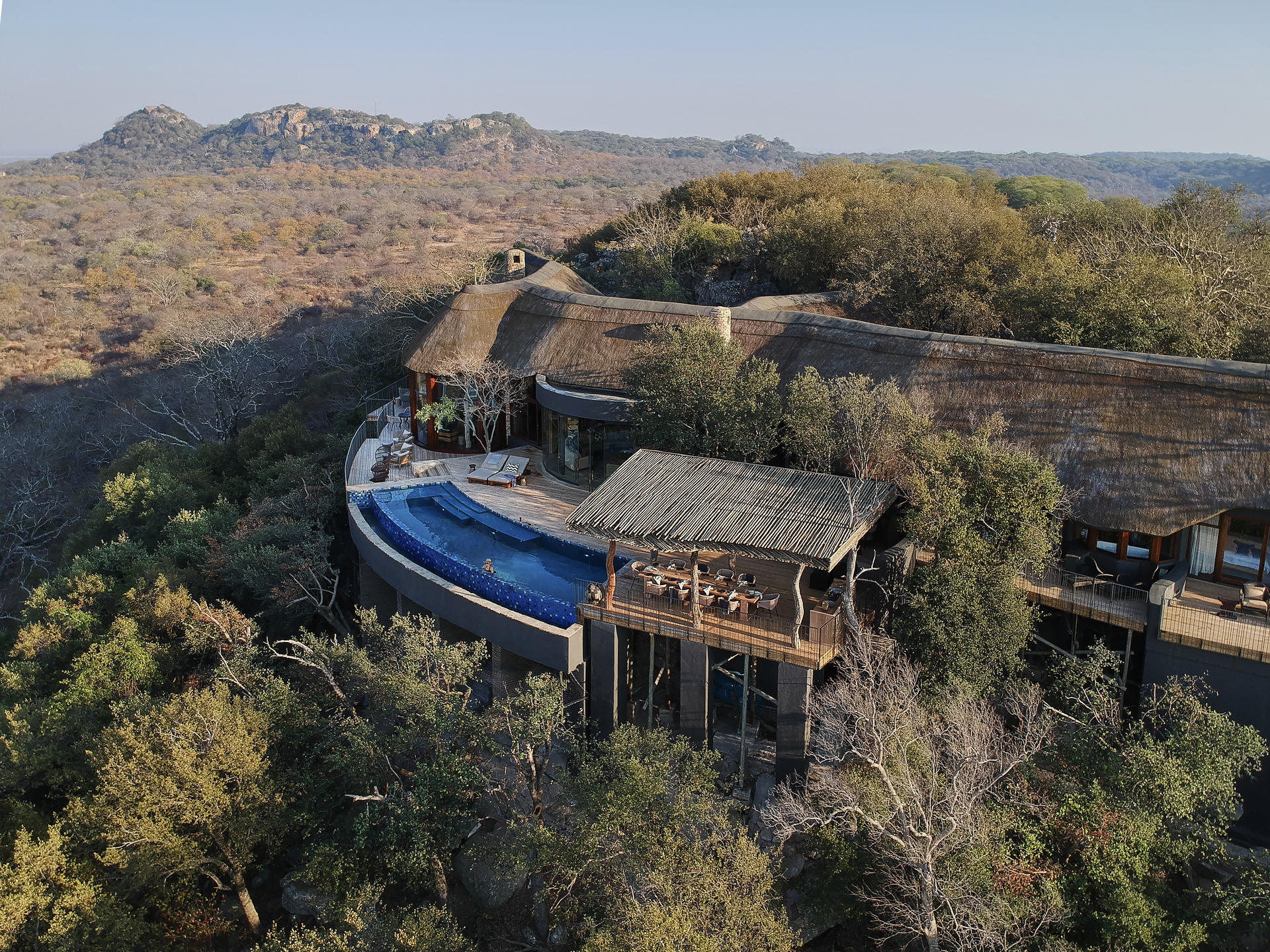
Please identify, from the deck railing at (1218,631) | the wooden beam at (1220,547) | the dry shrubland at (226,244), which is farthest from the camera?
the dry shrubland at (226,244)

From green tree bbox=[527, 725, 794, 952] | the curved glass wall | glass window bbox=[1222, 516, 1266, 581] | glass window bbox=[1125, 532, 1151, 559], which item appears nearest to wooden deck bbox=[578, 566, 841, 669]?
green tree bbox=[527, 725, 794, 952]

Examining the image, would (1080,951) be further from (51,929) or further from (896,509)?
(51,929)

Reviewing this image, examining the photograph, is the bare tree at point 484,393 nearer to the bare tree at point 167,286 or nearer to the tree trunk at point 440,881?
the tree trunk at point 440,881

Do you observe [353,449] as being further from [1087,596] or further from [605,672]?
[1087,596]

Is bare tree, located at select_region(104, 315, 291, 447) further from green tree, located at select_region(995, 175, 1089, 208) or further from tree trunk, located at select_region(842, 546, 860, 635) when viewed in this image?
green tree, located at select_region(995, 175, 1089, 208)

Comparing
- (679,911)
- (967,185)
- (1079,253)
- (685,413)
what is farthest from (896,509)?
(967,185)

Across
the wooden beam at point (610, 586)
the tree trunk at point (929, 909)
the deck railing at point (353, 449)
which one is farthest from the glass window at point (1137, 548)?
the deck railing at point (353, 449)
